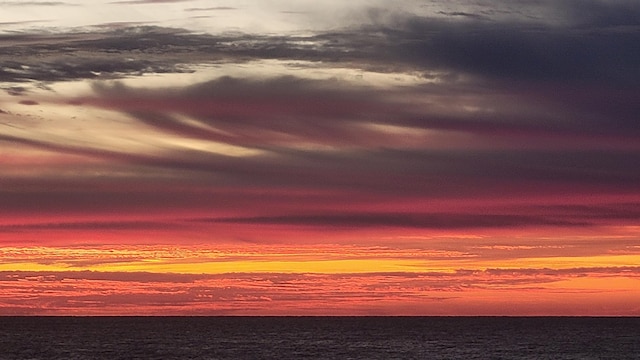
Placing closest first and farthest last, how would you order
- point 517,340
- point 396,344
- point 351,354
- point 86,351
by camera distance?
point 351,354 → point 86,351 → point 396,344 → point 517,340

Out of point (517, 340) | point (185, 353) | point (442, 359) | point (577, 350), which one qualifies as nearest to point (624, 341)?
point (517, 340)

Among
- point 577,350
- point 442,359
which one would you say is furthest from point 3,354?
point 577,350

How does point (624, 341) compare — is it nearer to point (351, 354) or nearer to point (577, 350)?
point (577, 350)

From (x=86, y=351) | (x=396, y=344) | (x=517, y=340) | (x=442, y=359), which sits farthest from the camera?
(x=517, y=340)

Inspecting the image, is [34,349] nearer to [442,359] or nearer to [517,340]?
[442,359]

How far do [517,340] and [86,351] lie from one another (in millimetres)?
69283

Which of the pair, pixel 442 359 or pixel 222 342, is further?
pixel 222 342

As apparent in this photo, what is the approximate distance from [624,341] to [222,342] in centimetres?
6357

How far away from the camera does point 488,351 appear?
13575 centimetres

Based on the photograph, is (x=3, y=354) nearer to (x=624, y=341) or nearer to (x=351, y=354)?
(x=351, y=354)

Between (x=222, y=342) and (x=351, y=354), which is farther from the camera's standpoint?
(x=222, y=342)

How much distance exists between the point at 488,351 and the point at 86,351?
51.3 meters

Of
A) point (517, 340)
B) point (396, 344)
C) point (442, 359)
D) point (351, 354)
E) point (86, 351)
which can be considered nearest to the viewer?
point (442, 359)

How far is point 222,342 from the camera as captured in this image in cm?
16562
